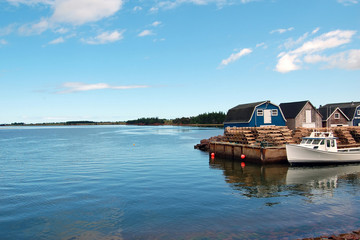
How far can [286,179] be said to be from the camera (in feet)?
84.7

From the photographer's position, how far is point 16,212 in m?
16.5

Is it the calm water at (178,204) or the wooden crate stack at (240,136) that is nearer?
the calm water at (178,204)

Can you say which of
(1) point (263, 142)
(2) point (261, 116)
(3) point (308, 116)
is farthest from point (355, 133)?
(1) point (263, 142)

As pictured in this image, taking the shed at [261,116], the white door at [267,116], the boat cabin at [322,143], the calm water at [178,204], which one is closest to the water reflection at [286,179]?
the calm water at [178,204]

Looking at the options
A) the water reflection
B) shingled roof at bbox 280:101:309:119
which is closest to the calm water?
the water reflection

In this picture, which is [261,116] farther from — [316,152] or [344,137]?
[316,152]

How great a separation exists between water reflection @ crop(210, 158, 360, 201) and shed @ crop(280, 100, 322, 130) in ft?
67.7

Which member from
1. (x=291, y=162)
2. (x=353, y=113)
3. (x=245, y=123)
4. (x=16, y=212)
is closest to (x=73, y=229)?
(x=16, y=212)

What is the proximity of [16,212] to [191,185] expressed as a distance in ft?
39.7

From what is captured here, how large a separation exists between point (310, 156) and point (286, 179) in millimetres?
7485

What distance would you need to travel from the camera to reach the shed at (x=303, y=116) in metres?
53.9

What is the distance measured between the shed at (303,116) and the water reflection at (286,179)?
67.7 ft

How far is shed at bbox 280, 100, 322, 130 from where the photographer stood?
53938 millimetres

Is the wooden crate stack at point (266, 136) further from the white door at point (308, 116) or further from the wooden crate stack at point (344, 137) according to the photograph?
the white door at point (308, 116)
